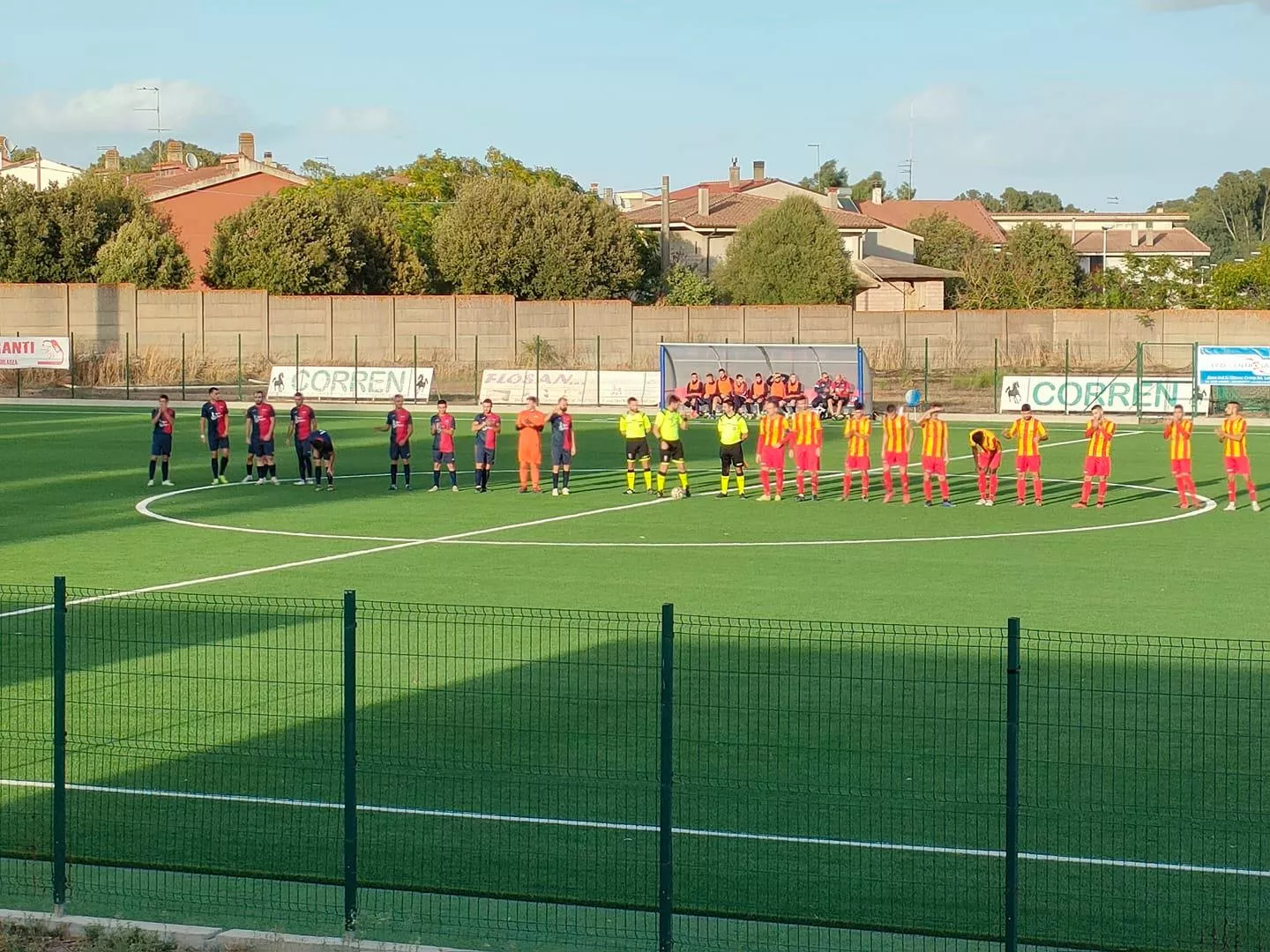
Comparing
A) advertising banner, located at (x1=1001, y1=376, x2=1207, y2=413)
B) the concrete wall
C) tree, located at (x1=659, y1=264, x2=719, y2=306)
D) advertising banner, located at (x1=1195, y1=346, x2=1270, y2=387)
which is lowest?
advertising banner, located at (x1=1001, y1=376, x2=1207, y2=413)

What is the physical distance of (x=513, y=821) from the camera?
10.6 meters

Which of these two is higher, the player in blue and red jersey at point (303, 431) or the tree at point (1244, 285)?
the tree at point (1244, 285)

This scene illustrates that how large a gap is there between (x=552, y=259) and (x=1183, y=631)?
62283 mm

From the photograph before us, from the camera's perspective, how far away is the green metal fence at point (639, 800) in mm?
8953

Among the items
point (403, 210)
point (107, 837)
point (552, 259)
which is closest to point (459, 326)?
point (552, 259)

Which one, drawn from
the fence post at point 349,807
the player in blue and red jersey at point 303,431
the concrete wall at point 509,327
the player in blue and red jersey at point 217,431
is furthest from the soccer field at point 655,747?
the concrete wall at point 509,327

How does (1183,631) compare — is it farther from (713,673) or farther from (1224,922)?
(1224,922)

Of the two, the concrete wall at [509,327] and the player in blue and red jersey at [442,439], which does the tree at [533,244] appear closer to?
the concrete wall at [509,327]

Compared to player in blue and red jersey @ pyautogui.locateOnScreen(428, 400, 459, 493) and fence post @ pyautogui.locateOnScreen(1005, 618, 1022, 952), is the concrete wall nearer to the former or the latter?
player in blue and red jersey @ pyautogui.locateOnScreen(428, 400, 459, 493)

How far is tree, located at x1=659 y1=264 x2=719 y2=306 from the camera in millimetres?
77562

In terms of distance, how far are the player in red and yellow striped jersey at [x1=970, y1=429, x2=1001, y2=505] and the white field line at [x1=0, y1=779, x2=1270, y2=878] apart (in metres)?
19.4

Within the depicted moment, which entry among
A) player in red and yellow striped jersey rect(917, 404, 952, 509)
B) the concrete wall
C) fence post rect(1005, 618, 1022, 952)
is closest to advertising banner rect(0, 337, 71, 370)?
the concrete wall

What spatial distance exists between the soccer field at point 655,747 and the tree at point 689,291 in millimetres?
54524

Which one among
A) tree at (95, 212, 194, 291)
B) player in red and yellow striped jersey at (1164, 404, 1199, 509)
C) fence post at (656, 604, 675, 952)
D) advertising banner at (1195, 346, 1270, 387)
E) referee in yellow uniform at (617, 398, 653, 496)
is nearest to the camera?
fence post at (656, 604, 675, 952)
